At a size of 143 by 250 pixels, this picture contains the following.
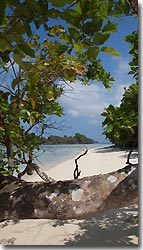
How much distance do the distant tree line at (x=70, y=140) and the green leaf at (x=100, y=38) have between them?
756 millimetres

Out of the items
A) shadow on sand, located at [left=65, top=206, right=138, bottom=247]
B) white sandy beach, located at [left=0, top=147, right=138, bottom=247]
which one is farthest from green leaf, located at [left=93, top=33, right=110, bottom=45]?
shadow on sand, located at [left=65, top=206, right=138, bottom=247]

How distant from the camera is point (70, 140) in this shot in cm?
113

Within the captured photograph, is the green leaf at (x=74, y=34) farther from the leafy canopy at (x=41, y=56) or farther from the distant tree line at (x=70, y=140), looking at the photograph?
the distant tree line at (x=70, y=140)

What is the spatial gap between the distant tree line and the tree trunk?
441 mm

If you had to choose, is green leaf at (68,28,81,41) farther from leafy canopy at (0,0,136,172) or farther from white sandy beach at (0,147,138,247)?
white sandy beach at (0,147,138,247)

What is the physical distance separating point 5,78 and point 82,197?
0.59 m

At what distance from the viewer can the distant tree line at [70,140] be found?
113cm

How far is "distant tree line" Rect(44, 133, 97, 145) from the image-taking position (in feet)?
3.71

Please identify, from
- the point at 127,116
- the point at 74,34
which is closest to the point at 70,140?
the point at 127,116

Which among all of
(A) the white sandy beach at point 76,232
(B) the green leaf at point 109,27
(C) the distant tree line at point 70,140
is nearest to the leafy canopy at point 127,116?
(A) the white sandy beach at point 76,232

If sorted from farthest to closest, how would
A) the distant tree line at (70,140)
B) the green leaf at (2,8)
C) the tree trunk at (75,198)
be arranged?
the distant tree line at (70,140)
the tree trunk at (75,198)
the green leaf at (2,8)

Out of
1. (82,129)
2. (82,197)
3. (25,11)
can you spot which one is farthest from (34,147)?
(25,11)

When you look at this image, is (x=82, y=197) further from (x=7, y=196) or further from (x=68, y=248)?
(x=68, y=248)

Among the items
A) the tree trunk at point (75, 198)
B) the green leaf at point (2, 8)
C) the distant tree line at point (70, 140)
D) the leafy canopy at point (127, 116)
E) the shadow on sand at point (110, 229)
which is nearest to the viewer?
the green leaf at point (2, 8)
